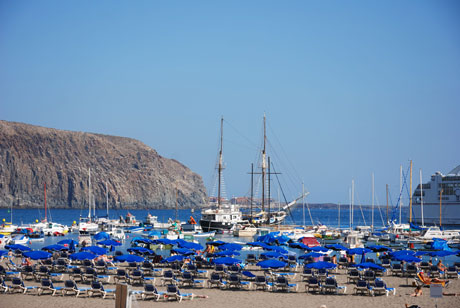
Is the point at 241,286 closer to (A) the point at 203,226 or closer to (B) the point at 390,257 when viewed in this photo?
(B) the point at 390,257

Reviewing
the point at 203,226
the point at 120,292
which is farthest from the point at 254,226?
the point at 120,292

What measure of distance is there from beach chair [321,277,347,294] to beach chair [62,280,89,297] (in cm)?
950

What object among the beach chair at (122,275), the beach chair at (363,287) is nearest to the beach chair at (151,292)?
the beach chair at (122,275)

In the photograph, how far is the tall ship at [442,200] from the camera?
4203 inches

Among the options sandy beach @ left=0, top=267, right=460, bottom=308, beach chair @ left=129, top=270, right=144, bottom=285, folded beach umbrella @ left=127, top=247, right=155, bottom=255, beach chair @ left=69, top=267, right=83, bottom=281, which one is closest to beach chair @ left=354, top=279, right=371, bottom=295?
sandy beach @ left=0, top=267, right=460, bottom=308

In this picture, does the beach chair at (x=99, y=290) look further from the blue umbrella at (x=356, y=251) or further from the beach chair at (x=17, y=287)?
the blue umbrella at (x=356, y=251)

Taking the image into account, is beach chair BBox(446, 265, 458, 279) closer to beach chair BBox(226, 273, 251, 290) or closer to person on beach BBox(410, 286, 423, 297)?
person on beach BBox(410, 286, 423, 297)

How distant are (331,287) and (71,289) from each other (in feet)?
33.5

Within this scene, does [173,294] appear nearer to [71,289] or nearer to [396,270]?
[71,289]

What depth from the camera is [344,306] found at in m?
21.8

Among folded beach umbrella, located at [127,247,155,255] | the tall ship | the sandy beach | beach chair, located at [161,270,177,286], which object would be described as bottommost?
the sandy beach

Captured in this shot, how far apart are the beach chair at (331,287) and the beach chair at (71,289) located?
9.50 meters

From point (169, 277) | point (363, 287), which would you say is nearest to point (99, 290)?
point (169, 277)

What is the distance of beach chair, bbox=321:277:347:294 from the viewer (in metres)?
24.6
